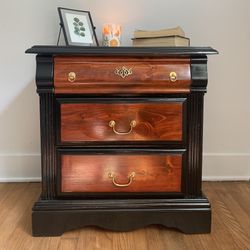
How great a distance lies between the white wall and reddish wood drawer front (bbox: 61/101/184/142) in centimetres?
65

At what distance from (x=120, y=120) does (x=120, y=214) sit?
348 millimetres

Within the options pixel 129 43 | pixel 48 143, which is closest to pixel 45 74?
pixel 48 143

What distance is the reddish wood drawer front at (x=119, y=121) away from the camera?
4.35 ft

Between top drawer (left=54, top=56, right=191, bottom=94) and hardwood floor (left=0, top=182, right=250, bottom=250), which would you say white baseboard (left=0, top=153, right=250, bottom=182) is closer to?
hardwood floor (left=0, top=182, right=250, bottom=250)

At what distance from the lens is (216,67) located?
191 cm

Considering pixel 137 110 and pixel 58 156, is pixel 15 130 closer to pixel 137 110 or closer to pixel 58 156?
pixel 58 156

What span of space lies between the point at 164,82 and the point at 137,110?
138mm

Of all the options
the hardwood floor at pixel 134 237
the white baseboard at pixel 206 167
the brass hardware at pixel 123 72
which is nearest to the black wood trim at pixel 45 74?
the brass hardware at pixel 123 72

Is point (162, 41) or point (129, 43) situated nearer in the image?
point (162, 41)

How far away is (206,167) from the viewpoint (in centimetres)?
199

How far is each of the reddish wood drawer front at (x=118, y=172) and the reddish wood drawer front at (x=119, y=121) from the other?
74mm

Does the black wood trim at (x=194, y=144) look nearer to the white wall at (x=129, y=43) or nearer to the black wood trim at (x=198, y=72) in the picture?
the black wood trim at (x=198, y=72)

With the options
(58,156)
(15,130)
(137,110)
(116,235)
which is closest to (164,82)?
(137,110)

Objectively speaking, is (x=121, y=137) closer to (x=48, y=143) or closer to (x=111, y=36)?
(x=48, y=143)
